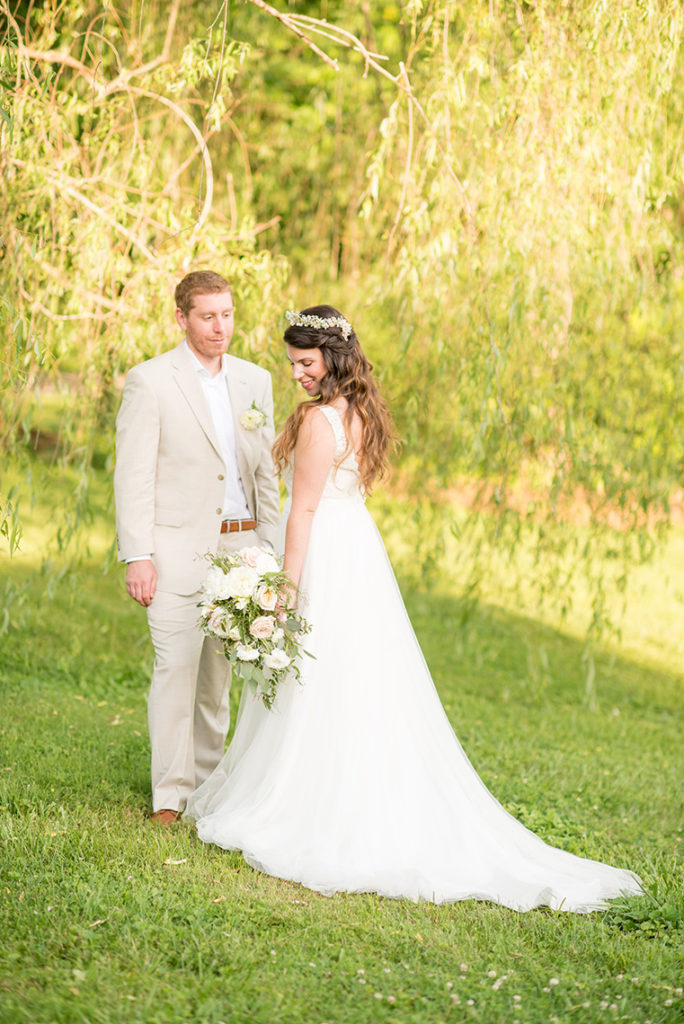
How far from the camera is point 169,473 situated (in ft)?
12.7

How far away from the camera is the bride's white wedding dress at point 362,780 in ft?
11.2

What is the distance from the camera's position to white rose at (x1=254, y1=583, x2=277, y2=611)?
11.2 ft

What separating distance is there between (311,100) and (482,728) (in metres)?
4.18

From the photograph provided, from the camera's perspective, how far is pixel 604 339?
571cm

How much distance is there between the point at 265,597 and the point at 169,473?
2.27 feet

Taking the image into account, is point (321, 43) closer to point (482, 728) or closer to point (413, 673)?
point (482, 728)

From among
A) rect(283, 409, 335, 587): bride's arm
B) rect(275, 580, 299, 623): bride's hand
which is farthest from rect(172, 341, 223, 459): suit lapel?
rect(275, 580, 299, 623): bride's hand

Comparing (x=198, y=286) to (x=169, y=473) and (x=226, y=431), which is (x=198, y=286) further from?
(x=169, y=473)

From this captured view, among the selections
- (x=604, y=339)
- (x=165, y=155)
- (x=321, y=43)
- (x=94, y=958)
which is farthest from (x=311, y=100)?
(x=94, y=958)

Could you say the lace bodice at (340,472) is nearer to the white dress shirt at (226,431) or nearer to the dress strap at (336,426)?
the dress strap at (336,426)

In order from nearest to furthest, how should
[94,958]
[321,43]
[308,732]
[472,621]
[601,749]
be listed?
1. [94,958]
2. [308,732]
3. [601,749]
4. [321,43]
5. [472,621]

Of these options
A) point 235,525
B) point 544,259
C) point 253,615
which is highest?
point 544,259

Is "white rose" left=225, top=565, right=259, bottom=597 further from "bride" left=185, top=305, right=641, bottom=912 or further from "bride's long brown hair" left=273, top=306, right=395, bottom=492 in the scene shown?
"bride's long brown hair" left=273, top=306, right=395, bottom=492

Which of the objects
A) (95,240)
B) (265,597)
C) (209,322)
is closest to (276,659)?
(265,597)
